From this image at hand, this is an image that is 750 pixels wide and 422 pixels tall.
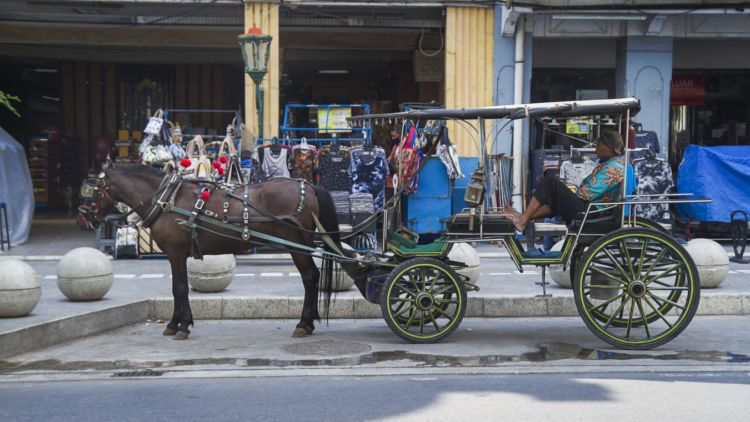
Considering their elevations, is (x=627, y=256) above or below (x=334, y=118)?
below

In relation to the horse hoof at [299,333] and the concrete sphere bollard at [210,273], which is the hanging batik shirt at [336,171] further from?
the horse hoof at [299,333]

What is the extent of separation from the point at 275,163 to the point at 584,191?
7350mm

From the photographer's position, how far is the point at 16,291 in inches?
321

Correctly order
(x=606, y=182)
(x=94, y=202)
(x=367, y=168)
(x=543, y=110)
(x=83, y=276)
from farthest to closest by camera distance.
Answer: (x=367, y=168)
(x=83, y=276)
(x=94, y=202)
(x=606, y=182)
(x=543, y=110)

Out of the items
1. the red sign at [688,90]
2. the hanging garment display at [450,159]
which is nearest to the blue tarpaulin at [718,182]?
the red sign at [688,90]

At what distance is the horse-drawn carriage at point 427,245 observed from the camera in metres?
7.39

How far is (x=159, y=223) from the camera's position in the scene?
26.9ft

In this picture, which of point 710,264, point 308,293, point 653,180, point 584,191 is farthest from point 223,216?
point 653,180

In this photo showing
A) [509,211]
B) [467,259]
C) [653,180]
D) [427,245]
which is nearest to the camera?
[427,245]

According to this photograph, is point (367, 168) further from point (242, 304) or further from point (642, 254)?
point (642, 254)

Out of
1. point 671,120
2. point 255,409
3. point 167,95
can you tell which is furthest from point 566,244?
point 167,95

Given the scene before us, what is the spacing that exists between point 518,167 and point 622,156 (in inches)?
300

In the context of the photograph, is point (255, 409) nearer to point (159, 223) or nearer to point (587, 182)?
point (159, 223)

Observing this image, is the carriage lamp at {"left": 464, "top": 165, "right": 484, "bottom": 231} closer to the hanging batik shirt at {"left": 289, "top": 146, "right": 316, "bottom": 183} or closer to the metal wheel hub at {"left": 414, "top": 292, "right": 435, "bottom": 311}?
the metal wheel hub at {"left": 414, "top": 292, "right": 435, "bottom": 311}
